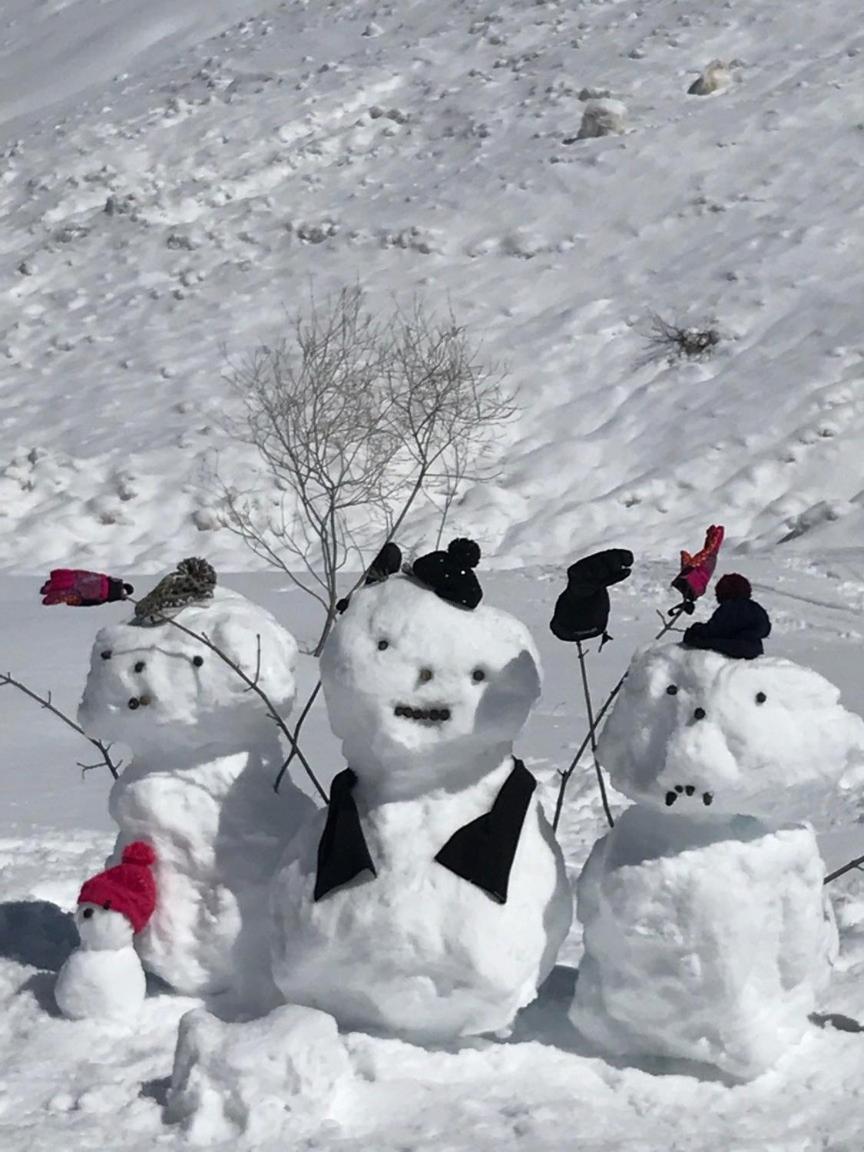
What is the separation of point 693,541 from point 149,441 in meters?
6.23

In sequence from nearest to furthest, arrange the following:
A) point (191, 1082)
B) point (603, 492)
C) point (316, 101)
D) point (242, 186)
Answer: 1. point (191, 1082)
2. point (603, 492)
3. point (242, 186)
4. point (316, 101)

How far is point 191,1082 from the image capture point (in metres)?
3.43

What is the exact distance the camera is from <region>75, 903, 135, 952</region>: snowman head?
397 cm

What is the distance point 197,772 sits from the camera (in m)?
4.12

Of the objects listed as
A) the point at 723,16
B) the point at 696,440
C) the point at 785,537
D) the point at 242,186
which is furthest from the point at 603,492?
the point at 723,16

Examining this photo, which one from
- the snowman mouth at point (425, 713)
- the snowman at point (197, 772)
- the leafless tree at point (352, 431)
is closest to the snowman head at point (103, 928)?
the snowman at point (197, 772)

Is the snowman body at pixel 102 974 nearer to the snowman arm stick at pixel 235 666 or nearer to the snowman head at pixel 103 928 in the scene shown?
the snowman head at pixel 103 928

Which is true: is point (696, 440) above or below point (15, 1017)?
below

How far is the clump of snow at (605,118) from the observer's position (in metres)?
20.8

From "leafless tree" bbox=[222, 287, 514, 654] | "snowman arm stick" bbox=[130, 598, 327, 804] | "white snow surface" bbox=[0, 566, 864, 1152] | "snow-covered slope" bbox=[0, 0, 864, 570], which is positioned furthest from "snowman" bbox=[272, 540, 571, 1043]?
"snow-covered slope" bbox=[0, 0, 864, 570]

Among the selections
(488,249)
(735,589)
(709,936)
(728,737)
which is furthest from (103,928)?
(488,249)

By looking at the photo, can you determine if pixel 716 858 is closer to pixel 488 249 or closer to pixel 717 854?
pixel 717 854

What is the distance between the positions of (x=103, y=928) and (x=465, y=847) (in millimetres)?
1015

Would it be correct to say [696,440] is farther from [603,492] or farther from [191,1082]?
[191,1082]
